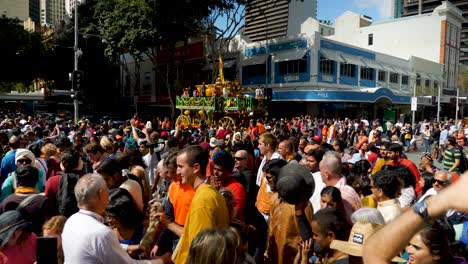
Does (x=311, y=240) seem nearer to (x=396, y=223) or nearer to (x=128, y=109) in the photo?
(x=396, y=223)

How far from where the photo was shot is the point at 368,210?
2854 millimetres

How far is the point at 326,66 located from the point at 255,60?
6.49 metres

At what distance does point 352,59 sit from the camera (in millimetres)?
34125

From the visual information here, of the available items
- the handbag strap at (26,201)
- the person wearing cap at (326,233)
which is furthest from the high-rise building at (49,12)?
the person wearing cap at (326,233)

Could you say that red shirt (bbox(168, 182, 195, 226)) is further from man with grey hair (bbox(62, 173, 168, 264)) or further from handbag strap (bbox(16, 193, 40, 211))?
handbag strap (bbox(16, 193, 40, 211))

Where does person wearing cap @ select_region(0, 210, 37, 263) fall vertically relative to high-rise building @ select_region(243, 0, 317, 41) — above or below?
below

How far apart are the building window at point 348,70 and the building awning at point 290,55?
4.76m

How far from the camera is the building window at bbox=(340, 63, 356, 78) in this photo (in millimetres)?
33438

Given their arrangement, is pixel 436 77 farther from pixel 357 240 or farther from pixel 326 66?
pixel 357 240

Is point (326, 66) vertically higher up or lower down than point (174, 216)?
higher up

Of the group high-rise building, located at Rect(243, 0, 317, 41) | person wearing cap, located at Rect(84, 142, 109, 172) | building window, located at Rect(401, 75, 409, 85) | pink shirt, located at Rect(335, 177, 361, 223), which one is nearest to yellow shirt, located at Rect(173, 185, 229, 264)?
pink shirt, located at Rect(335, 177, 361, 223)

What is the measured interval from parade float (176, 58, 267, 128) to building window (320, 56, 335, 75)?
12913 mm

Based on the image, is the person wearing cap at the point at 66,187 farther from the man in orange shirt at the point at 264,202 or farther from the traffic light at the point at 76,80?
the traffic light at the point at 76,80

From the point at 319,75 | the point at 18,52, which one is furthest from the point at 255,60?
the point at 18,52
